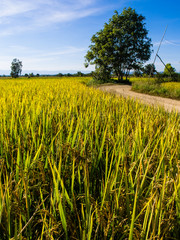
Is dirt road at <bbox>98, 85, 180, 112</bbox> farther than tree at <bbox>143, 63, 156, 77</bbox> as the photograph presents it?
No

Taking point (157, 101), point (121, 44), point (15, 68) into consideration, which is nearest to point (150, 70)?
point (121, 44)

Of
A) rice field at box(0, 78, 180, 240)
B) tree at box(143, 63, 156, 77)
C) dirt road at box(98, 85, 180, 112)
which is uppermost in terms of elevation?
tree at box(143, 63, 156, 77)

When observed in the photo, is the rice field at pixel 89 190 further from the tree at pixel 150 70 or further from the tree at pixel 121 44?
the tree at pixel 121 44

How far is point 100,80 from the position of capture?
20312 mm

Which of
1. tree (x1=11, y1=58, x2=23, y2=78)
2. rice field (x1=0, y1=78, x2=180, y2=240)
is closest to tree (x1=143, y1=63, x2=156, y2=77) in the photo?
rice field (x1=0, y1=78, x2=180, y2=240)

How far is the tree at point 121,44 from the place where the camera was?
2064cm

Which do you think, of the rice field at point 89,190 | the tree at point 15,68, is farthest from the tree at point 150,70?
the tree at point 15,68

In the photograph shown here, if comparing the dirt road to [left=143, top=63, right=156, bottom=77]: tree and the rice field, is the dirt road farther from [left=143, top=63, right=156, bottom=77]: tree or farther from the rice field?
[left=143, top=63, right=156, bottom=77]: tree

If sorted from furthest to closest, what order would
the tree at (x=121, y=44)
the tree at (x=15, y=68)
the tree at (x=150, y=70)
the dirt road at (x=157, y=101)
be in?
the tree at (x=15, y=68)
the tree at (x=121, y=44)
the tree at (x=150, y=70)
the dirt road at (x=157, y=101)

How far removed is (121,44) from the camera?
2095cm

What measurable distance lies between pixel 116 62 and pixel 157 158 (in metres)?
→ 21.3

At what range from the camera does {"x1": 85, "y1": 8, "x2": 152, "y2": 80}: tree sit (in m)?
20.6

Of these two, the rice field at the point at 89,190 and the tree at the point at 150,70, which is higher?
the tree at the point at 150,70

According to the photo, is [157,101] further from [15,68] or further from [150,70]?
[15,68]
